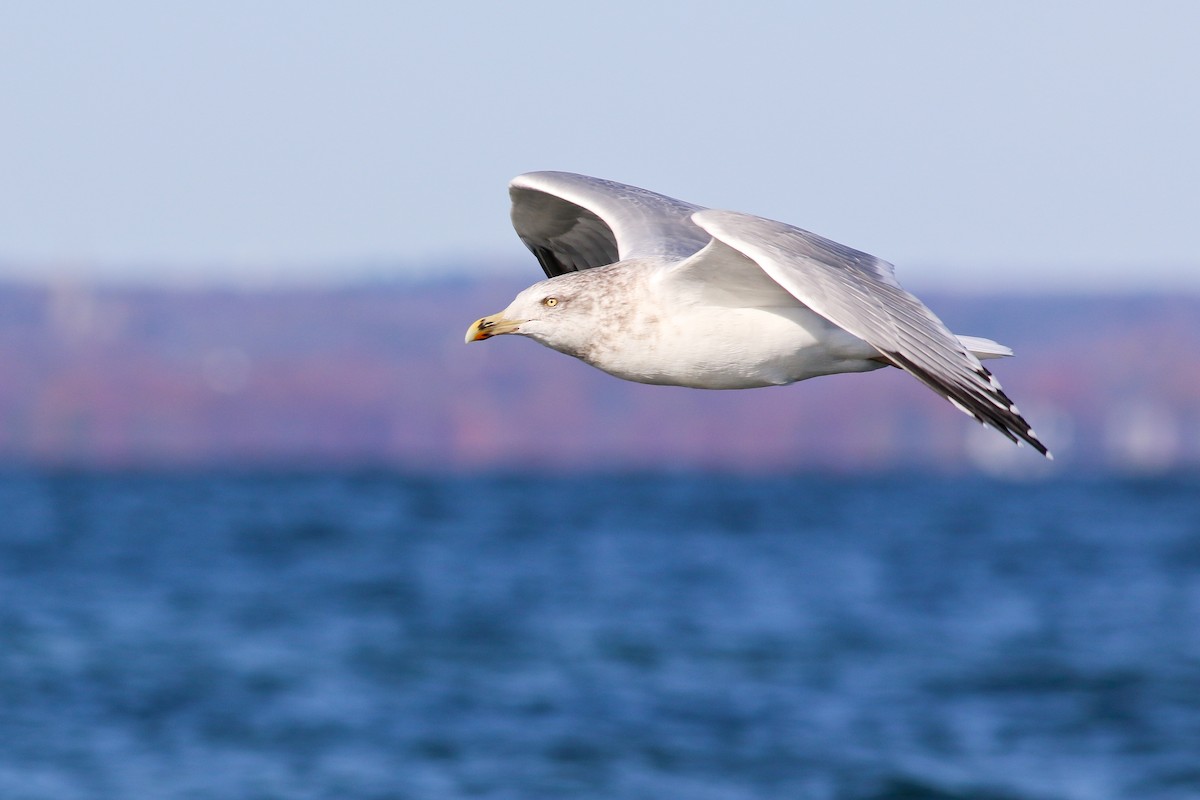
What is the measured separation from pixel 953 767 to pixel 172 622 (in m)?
18.4

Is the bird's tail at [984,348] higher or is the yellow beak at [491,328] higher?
the yellow beak at [491,328]

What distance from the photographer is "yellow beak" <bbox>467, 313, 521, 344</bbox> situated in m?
7.59

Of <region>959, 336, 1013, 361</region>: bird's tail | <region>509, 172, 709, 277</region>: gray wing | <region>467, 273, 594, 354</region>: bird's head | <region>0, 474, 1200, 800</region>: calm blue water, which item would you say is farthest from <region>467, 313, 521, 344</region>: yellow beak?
<region>0, 474, 1200, 800</region>: calm blue water

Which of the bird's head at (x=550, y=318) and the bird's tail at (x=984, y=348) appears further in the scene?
the bird's tail at (x=984, y=348)

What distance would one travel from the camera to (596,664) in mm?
29156

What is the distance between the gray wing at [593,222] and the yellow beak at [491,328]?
0.73m

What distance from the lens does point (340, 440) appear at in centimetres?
19312

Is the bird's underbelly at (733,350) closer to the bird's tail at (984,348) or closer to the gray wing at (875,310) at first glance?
the gray wing at (875,310)

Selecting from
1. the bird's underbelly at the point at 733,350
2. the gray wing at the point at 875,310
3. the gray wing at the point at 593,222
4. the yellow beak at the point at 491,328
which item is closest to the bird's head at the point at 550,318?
the yellow beak at the point at 491,328

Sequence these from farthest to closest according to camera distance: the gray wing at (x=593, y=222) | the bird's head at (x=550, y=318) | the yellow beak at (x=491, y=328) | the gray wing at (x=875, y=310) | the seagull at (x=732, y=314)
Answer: the gray wing at (x=593, y=222) < the yellow beak at (x=491, y=328) < the bird's head at (x=550, y=318) < the seagull at (x=732, y=314) < the gray wing at (x=875, y=310)

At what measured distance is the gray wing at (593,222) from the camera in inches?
325

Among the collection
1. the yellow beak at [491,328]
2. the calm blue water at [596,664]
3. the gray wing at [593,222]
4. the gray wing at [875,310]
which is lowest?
the gray wing at [875,310]

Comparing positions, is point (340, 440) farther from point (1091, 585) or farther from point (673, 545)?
point (1091, 585)

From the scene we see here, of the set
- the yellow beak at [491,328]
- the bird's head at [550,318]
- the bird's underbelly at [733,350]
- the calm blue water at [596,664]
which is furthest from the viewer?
the calm blue water at [596,664]
